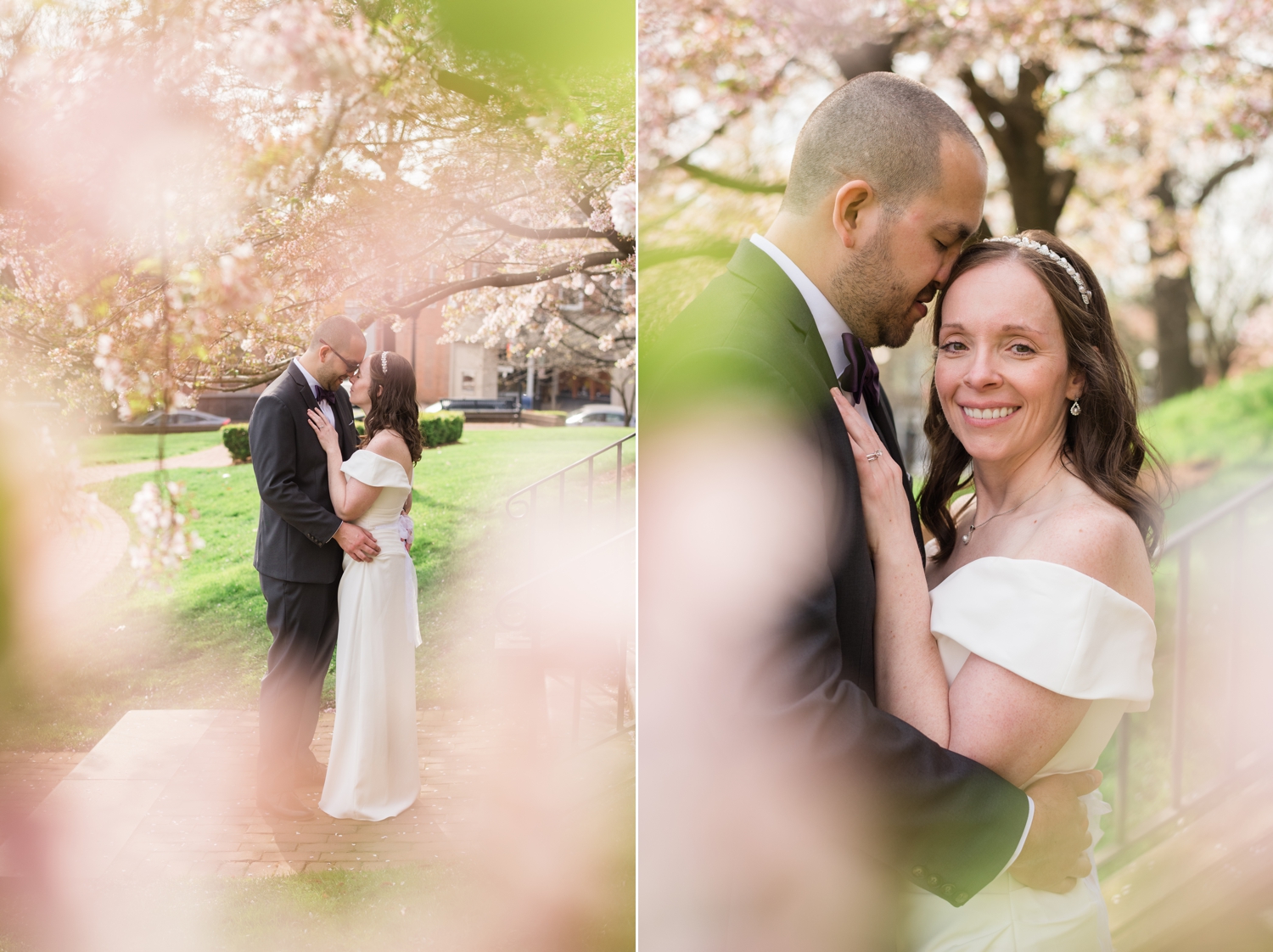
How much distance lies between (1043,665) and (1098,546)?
245 millimetres

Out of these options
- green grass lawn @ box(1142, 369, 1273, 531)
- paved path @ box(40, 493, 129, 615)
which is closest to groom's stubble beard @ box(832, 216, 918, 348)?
paved path @ box(40, 493, 129, 615)

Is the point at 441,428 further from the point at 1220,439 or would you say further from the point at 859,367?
the point at 1220,439

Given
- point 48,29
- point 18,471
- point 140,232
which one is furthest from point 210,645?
point 48,29

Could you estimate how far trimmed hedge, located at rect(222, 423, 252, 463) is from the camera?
196 cm

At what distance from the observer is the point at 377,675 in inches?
83.0

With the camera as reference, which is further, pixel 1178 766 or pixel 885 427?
pixel 1178 766

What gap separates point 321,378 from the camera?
77.2 inches

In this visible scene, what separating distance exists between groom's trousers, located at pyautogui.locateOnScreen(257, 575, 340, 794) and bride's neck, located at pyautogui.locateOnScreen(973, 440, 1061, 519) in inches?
63.4

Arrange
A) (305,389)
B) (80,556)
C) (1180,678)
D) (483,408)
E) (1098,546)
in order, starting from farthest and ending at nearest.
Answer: (1180,678), (483,408), (80,556), (305,389), (1098,546)

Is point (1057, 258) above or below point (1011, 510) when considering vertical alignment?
above

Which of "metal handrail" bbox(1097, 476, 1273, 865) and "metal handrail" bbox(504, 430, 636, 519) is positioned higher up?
"metal handrail" bbox(504, 430, 636, 519)

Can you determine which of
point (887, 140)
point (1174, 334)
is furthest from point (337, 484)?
point (1174, 334)

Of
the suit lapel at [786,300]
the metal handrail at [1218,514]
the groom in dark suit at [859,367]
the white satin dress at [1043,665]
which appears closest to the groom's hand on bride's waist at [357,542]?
the groom in dark suit at [859,367]

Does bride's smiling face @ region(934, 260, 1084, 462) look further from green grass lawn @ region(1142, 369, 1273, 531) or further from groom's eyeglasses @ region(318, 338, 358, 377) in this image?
green grass lawn @ region(1142, 369, 1273, 531)
